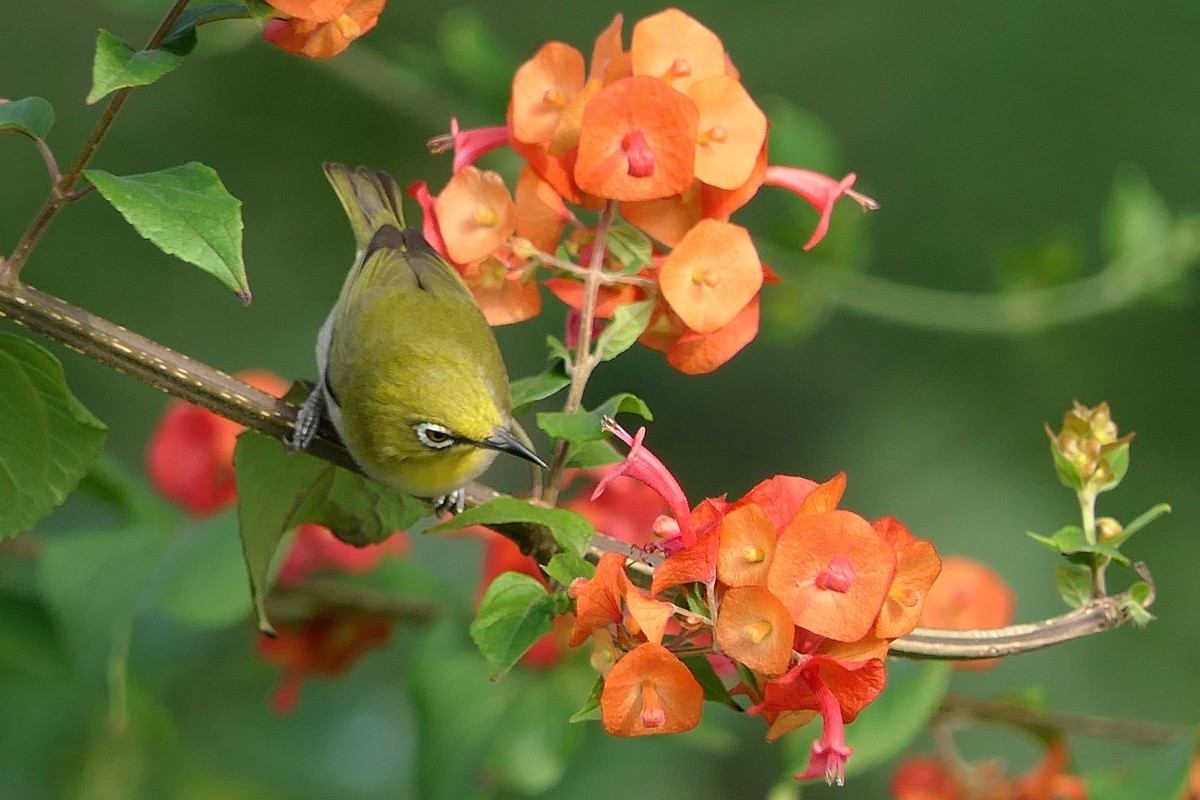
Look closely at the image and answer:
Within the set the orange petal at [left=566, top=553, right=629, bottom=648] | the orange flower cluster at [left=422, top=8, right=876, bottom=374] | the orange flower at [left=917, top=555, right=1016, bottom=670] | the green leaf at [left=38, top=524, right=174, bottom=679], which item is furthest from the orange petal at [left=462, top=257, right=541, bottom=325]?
the orange flower at [left=917, top=555, right=1016, bottom=670]

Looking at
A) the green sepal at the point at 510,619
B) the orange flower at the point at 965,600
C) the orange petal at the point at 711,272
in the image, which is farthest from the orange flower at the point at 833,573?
the orange flower at the point at 965,600

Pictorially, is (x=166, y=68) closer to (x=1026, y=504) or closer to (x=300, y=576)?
(x=300, y=576)

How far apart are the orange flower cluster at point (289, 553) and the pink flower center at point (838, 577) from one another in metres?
1.31

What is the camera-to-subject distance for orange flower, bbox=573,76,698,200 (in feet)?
4.68

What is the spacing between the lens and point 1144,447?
434 cm

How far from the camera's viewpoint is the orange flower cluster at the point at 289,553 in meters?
2.41

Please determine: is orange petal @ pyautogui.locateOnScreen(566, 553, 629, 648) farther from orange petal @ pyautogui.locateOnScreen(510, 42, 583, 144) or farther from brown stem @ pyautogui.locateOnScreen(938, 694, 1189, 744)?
brown stem @ pyautogui.locateOnScreen(938, 694, 1189, 744)

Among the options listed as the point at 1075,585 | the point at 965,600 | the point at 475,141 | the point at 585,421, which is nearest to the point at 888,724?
the point at 965,600

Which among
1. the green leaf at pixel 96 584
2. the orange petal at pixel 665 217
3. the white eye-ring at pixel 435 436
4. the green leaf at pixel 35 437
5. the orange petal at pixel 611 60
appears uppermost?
the orange petal at pixel 611 60

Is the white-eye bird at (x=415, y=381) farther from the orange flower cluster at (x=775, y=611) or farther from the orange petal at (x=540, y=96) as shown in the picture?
the orange flower cluster at (x=775, y=611)

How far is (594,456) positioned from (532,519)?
0.73ft

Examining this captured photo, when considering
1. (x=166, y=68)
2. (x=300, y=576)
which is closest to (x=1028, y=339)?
(x=300, y=576)

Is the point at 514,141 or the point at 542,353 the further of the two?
the point at 542,353

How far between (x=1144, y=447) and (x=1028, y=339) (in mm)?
482
